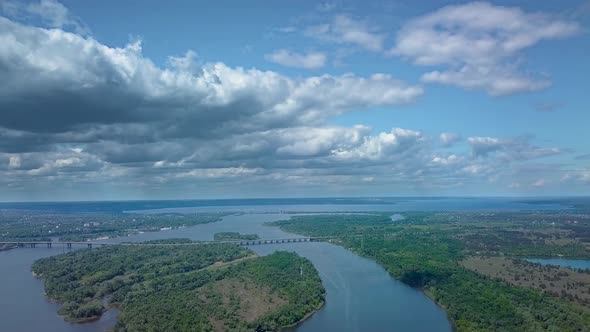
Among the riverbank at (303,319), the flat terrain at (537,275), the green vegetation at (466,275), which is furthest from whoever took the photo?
the flat terrain at (537,275)

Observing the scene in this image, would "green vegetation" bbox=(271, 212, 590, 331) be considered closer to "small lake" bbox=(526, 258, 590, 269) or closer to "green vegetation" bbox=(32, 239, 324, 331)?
"small lake" bbox=(526, 258, 590, 269)

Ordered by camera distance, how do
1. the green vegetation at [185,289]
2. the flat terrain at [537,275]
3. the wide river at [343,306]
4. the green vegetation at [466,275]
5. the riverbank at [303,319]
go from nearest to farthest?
the green vegetation at [466,275], the riverbank at [303,319], the green vegetation at [185,289], the wide river at [343,306], the flat terrain at [537,275]

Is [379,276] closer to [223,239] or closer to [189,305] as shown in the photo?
[189,305]

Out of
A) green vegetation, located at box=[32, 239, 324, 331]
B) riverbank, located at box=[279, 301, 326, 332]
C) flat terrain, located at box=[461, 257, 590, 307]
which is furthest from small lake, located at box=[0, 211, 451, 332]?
flat terrain, located at box=[461, 257, 590, 307]

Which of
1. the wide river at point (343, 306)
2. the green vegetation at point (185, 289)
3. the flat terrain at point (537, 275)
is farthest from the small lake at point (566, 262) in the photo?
the green vegetation at point (185, 289)

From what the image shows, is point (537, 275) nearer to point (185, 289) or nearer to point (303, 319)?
point (303, 319)

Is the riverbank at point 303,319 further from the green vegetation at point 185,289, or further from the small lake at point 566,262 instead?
the small lake at point 566,262
